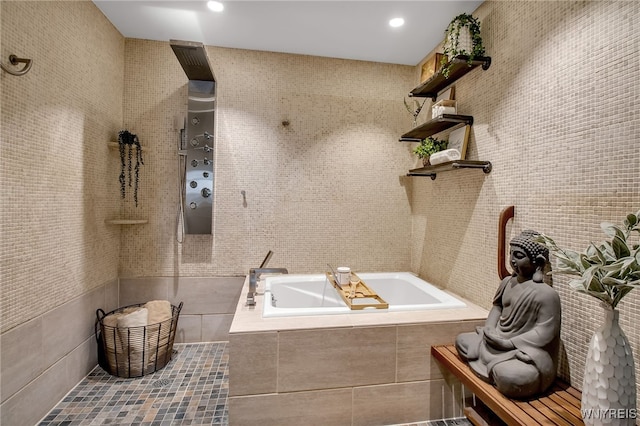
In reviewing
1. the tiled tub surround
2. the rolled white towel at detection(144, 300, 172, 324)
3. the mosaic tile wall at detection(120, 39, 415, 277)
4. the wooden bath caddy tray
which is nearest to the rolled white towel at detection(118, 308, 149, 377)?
the rolled white towel at detection(144, 300, 172, 324)

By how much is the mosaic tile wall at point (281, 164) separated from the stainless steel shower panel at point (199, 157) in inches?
3.4

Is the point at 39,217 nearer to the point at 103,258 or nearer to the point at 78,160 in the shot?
the point at 78,160

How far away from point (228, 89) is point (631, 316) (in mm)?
2888

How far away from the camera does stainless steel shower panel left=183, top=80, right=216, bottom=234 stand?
2.42 m

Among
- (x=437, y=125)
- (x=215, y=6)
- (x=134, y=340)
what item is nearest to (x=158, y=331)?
(x=134, y=340)

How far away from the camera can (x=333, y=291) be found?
237 cm

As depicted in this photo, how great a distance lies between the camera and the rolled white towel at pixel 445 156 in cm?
195

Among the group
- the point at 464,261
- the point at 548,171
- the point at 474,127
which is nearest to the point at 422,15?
the point at 474,127

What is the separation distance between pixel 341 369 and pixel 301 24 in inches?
94.2

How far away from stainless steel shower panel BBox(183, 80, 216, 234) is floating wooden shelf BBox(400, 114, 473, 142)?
171cm

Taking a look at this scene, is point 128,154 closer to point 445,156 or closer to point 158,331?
point 158,331

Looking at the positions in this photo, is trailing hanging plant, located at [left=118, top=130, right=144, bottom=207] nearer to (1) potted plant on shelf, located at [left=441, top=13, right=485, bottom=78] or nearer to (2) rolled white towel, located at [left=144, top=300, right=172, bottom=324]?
(2) rolled white towel, located at [left=144, top=300, right=172, bottom=324]

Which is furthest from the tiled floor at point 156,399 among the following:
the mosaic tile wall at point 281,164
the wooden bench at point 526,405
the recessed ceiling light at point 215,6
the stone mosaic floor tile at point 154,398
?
the recessed ceiling light at point 215,6

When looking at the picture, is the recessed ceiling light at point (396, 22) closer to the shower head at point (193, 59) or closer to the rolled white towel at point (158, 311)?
the shower head at point (193, 59)
